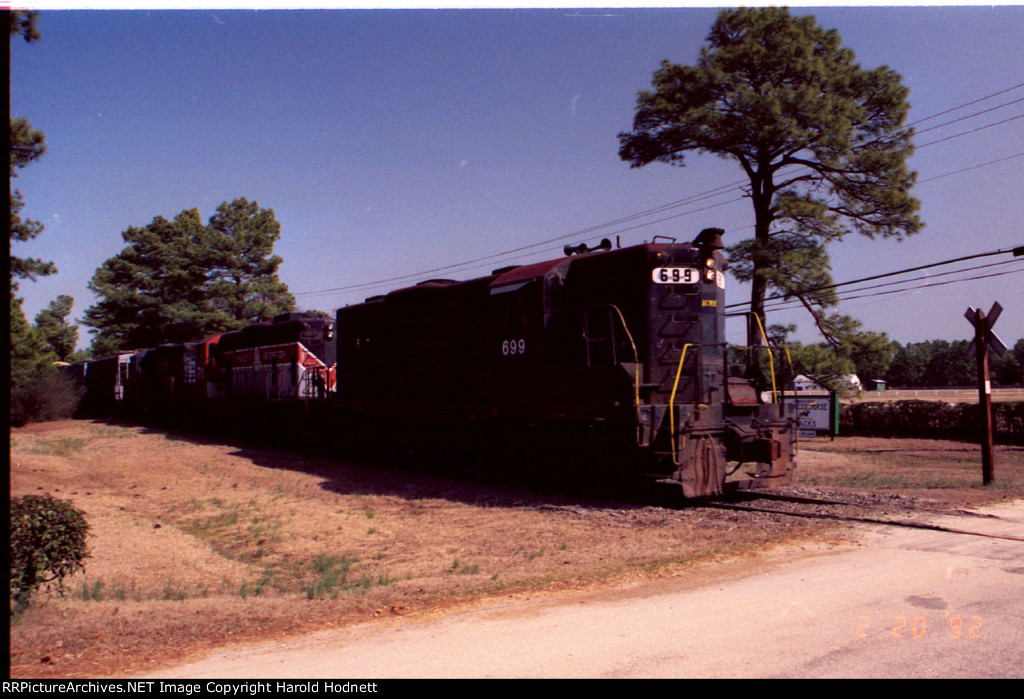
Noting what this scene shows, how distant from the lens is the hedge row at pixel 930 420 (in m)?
23.0

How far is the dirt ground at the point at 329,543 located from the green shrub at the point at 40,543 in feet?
0.87

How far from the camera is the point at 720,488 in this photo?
36.0 feet

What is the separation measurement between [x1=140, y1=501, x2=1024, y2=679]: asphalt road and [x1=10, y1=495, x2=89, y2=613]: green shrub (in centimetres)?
236

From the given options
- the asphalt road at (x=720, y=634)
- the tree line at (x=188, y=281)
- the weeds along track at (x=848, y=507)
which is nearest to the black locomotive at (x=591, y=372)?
the weeds along track at (x=848, y=507)

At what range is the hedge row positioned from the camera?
2303 cm

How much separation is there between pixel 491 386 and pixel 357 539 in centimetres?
438

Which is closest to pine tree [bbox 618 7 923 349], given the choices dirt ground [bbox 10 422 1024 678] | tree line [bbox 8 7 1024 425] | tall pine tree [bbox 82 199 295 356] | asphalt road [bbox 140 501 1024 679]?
tree line [bbox 8 7 1024 425]

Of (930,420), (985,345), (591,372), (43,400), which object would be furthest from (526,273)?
(43,400)

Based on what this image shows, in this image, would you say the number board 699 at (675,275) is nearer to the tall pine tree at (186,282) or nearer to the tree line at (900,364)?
the tree line at (900,364)

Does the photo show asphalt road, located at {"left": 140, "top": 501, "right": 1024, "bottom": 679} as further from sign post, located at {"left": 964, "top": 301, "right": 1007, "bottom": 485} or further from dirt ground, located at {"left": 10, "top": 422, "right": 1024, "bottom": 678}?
sign post, located at {"left": 964, "top": 301, "right": 1007, "bottom": 485}

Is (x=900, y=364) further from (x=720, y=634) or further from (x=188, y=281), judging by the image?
(x=720, y=634)

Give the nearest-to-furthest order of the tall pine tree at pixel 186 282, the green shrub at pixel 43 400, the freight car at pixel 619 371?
the freight car at pixel 619 371, the green shrub at pixel 43 400, the tall pine tree at pixel 186 282

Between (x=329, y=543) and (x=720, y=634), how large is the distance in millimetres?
5716
